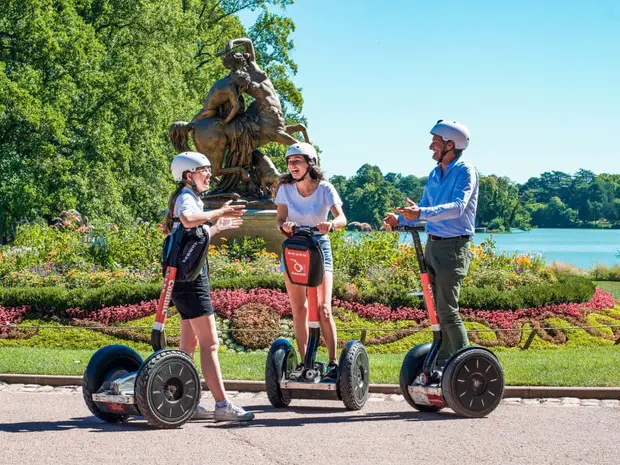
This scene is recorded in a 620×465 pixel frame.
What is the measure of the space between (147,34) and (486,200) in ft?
160

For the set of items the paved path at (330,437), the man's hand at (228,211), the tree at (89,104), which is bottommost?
the paved path at (330,437)

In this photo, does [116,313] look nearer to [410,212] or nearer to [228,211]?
[228,211]

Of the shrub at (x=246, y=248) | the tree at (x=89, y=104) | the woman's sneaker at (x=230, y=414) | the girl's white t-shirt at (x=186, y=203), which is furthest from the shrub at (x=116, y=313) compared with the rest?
the tree at (x=89, y=104)

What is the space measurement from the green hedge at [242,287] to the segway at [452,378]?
650cm

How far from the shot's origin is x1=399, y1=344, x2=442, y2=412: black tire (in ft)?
25.7

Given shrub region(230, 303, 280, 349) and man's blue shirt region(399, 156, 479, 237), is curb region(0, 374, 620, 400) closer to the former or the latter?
man's blue shirt region(399, 156, 479, 237)

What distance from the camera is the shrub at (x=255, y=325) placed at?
13031mm

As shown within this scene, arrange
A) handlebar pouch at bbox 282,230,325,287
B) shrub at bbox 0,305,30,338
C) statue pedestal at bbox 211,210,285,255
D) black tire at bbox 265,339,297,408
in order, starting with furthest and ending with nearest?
statue pedestal at bbox 211,210,285,255
shrub at bbox 0,305,30,338
black tire at bbox 265,339,297,408
handlebar pouch at bbox 282,230,325,287

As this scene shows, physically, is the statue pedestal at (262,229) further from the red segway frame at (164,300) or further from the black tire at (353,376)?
the red segway frame at (164,300)

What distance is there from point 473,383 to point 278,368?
154cm

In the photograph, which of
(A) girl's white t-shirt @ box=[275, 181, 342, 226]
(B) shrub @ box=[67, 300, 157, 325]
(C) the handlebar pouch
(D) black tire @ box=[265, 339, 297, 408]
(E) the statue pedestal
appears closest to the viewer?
(C) the handlebar pouch

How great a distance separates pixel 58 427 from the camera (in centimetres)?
730

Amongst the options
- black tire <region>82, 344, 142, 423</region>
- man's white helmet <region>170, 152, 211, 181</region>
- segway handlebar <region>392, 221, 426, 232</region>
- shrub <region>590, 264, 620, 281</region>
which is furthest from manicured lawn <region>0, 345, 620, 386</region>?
shrub <region>590, 264, 620, 281</region>

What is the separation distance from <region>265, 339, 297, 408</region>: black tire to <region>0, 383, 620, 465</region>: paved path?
0.37 ft
